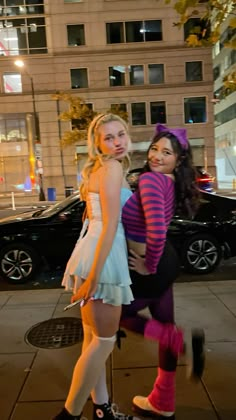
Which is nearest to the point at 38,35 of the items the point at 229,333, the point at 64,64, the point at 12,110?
the point at 64,64

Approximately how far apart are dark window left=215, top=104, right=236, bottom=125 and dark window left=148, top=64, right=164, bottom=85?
2576cm

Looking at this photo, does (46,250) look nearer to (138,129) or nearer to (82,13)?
(138,129)

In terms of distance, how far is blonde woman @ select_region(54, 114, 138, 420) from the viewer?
2189 mm

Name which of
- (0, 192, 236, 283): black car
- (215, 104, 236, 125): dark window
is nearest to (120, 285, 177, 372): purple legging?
(0, 192, 236, 283): black car

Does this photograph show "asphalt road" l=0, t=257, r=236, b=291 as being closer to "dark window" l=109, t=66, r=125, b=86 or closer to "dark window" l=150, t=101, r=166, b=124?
"dark window" l=150, t=101, r=166, b=124

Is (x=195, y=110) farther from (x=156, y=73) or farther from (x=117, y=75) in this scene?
(x=117, y=75)

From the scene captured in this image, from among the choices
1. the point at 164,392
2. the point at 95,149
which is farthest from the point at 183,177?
the point at 164,392

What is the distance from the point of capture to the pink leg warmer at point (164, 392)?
2.54 meters

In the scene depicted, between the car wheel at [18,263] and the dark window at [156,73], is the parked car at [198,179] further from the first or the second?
the dark window at [156,73]

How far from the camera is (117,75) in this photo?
3086 centimetres

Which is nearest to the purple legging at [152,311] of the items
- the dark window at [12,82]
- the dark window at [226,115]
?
the dark window at [12,82]

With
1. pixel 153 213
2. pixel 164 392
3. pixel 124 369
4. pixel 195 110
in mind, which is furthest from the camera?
pixel 195 110

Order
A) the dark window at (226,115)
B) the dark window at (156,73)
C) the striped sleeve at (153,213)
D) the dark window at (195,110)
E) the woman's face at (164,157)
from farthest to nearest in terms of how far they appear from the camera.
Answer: the dark window at (226,115)
the dark window at (195,110)
the dark window at (156,73)
the woman's face at (164,157)
the striped sleeve at (153,213)

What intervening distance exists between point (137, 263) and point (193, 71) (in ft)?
102
